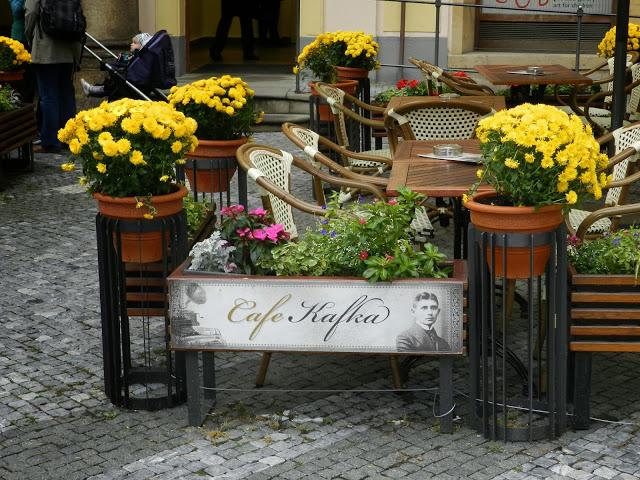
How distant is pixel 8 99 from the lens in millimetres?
11031

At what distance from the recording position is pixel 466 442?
5.27 meters

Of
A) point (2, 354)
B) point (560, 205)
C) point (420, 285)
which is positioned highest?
point (560, 205)

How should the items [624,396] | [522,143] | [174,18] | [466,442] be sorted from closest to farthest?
[522,143], [466,442], [624,396], [174,18]

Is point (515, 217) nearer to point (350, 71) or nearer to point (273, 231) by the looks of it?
point (273, 231)

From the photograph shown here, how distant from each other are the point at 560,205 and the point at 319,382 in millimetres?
1601

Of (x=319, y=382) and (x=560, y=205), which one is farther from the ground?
(x=560, y=205)

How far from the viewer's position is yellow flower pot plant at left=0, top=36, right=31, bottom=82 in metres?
11.5

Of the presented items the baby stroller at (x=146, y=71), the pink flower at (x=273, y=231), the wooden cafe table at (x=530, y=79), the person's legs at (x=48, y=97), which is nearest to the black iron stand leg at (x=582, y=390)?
the pink flower at (x=273, y=231)

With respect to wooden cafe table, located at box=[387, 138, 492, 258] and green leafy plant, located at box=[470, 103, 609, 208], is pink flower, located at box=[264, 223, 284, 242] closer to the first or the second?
wooden cafe table, located at box=[387, 138, 492, 258]

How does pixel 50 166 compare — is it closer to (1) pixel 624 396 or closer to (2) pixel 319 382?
(2) pixel 319 382

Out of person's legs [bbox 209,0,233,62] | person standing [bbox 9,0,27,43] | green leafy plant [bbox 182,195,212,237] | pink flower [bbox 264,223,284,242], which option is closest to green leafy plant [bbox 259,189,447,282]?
pink flower [bbox 264,223,284,242]

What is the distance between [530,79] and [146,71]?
3.76 metres

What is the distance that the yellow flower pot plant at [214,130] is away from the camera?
7223mm

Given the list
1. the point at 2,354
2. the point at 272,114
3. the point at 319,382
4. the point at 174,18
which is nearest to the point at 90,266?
the point at 2,354
